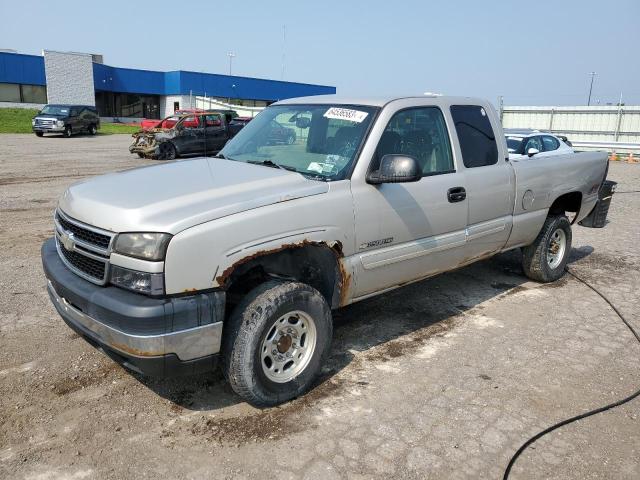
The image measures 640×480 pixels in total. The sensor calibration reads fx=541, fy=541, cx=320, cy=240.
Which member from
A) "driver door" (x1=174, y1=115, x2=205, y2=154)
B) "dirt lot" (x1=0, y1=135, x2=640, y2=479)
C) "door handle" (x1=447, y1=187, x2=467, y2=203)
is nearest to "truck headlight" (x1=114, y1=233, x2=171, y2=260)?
"dirt lot" (x1=0, y1=135, x2=640, y2=479)

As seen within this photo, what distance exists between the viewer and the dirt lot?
117 inches

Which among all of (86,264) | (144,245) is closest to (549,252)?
(144,245)

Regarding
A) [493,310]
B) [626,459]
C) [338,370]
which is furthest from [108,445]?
[493,310]

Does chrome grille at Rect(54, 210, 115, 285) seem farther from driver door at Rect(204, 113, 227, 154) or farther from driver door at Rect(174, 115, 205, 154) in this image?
driver door at Rect(204, 113, 227, 154)

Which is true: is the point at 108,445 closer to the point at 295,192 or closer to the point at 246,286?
the point at 246,286

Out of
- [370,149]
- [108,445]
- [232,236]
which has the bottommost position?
[108,445]

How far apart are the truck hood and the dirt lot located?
123cm

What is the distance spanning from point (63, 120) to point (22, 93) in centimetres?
2414

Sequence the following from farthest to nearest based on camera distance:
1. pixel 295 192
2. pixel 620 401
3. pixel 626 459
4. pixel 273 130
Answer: pixel 273 130 < pixel 620 401 < pixel 295 192 < pixel 626 459

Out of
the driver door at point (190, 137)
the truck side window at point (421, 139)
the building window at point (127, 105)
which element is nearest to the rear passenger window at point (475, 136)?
the truck side window at point (421, 139)

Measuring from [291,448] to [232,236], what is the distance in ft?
4.11

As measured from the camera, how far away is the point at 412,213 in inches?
163

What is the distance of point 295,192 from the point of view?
346 centimetres

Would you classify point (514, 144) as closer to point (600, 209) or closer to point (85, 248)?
point (600, 209)
